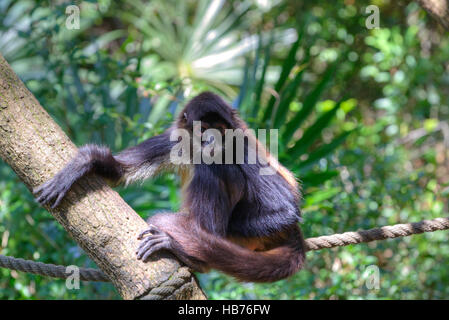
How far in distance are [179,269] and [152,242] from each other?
0.25 m

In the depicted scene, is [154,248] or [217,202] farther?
[217,202]

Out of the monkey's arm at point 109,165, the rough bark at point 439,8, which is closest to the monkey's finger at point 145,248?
the monkey's arm at point 109,165

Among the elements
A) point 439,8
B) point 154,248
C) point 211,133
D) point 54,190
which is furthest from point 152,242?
point 439,8

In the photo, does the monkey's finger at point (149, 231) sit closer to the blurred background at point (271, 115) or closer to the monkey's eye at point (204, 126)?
the monkey's eye at point (204, 126)

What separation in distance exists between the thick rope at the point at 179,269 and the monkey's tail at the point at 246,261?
0.29 meters

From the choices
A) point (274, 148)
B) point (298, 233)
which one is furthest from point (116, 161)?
point (274, 148)

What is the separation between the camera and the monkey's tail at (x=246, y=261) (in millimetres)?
3299

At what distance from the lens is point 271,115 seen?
585 cm

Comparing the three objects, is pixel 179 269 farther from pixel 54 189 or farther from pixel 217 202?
pixel 54 189

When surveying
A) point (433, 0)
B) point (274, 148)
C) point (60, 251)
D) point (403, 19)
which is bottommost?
point (60, 251)

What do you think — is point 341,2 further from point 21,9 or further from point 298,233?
point 298,233

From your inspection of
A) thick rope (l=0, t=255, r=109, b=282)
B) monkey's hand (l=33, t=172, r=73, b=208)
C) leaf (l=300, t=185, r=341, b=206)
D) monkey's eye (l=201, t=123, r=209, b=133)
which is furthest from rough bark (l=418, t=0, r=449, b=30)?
thick rope (l=0, t=255, r=109, b=282)

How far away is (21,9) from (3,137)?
5128 millimetres

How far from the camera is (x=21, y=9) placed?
24.3 feet
